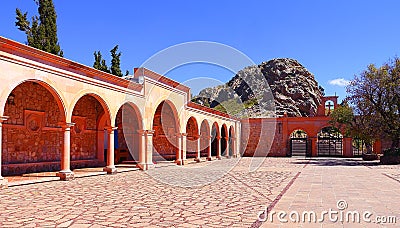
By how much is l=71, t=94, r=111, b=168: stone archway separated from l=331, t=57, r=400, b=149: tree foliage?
15027mm

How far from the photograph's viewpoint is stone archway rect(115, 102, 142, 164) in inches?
754

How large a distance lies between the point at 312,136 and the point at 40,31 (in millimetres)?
24592

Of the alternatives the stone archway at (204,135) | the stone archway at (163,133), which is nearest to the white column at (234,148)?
the stone archway at (204,135)

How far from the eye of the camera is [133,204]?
286 inches

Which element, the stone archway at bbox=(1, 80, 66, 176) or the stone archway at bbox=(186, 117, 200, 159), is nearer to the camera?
the stone archway at bbox=(1, 80, 66, 176)

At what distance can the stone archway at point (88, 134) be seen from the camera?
15320 millimetres

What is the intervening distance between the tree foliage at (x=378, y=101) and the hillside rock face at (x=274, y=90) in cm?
3263

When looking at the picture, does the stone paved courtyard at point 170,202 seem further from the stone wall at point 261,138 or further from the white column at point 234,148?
the stone wall at point 261,138

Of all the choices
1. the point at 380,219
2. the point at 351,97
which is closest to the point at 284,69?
the point at 351,97

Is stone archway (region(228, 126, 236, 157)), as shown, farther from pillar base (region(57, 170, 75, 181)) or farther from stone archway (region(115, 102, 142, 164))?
pillar base (region(57, 170, 75, 181))

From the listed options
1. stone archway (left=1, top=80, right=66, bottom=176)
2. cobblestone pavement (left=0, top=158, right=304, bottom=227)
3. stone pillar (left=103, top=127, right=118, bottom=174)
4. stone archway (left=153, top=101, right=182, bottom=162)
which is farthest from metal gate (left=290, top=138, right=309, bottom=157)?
cobblestone pavement (left=0, top=158, right=304, bottom=227)

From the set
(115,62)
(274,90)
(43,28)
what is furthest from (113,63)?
(274,90)

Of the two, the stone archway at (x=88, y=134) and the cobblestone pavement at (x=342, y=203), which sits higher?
the stone archway at (x=88, y=134)

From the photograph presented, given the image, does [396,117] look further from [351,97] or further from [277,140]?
[277,140]
